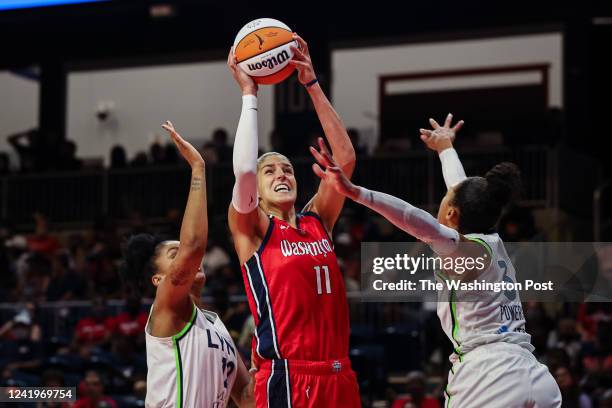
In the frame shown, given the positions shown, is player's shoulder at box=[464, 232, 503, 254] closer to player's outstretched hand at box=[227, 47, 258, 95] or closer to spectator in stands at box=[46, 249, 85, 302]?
player's outstretched hand at box=[227, 47, 258, 95]

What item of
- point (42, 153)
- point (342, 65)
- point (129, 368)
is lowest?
point (129, 368)

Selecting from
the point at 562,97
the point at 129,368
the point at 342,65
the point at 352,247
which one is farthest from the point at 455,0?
the point at 129,368

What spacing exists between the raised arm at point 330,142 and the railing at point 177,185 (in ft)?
26.6

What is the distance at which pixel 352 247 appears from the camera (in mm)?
14195

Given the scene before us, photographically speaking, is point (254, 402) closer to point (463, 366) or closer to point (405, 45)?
point (463, 366)

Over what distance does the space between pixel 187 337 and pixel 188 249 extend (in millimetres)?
482

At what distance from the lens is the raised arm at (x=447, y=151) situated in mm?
6133

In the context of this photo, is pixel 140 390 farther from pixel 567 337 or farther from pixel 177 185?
pixel 177 185

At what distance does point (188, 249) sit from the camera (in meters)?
5.64

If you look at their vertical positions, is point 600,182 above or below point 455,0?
below

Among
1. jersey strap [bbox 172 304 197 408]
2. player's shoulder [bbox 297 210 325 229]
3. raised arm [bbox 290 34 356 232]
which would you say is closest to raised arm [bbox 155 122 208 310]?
jersey strap [bbox 172 304 197 408]

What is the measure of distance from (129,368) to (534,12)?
8.69 metres

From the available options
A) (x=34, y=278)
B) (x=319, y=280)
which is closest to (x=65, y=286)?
(x=34, y=278)

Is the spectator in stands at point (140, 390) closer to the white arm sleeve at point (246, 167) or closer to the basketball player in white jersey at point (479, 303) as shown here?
the white arm sleeve at point (246, 167)
